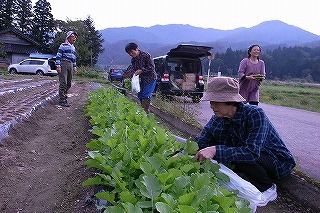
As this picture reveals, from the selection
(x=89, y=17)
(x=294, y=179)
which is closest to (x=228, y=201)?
(x=294, y=179)

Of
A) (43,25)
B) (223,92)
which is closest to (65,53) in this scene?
(223,92)

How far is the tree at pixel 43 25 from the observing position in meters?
51.4

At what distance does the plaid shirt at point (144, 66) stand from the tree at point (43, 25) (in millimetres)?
46966

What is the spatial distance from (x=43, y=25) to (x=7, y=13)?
Result: 560 cm

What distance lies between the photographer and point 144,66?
6.39 m

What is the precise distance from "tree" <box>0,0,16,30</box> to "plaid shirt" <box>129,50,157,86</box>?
5040cm

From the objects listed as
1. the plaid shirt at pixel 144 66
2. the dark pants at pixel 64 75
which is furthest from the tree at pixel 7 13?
the plaid shirt at pixel 144 66

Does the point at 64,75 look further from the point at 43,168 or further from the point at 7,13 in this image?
the point at 7,13

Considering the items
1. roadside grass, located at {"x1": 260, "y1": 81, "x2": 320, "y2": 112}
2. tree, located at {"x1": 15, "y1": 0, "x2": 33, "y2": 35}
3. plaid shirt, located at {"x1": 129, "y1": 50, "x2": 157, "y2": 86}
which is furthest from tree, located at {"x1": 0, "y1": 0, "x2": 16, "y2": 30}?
plaid shirt, located at {"x1": 129, "y1": 50, "x2": 157, "y2": 86}

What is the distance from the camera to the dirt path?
2.90m

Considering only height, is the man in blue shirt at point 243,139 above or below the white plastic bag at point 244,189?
above

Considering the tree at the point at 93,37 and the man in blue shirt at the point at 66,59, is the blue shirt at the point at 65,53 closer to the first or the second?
the man in blue shirt at the point at 66,59

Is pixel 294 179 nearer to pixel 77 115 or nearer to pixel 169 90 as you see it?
pixel 77 115

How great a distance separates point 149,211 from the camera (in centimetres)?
167
